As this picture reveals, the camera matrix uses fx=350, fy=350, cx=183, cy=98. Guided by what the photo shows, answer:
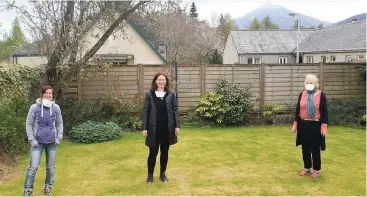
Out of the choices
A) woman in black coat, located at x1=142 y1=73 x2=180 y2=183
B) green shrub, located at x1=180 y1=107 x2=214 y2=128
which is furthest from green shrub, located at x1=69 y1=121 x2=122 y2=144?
woman in black coat, located at x1=142 y1=73 x2=180 y2=183

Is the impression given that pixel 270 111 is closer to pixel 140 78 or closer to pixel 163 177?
pixel 140 78

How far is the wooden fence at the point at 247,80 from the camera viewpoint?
36.3 ft

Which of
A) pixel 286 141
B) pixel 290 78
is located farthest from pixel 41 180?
pixel 290 78

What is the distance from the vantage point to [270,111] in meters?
11.4

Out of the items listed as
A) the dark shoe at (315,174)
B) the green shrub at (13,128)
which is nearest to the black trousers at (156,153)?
the dark shoe at (315,174)

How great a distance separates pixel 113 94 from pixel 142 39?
760 centimetres

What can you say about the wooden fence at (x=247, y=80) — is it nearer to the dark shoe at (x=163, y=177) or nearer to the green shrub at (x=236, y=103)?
the green shrub at (x=236, y=103)

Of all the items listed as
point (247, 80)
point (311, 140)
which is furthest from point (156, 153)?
point (247, 80)

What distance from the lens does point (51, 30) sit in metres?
8.99

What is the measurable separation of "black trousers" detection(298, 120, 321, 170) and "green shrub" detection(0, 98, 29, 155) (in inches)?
219

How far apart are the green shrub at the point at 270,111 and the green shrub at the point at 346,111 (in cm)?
175

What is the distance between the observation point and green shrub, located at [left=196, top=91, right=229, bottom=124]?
1098 centimetres

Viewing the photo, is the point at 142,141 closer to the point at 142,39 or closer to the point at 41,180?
the point at 41,180

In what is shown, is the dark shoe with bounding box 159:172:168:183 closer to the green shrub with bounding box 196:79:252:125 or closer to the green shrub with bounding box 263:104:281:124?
the green shrub with bounding box 196:79:252:125
